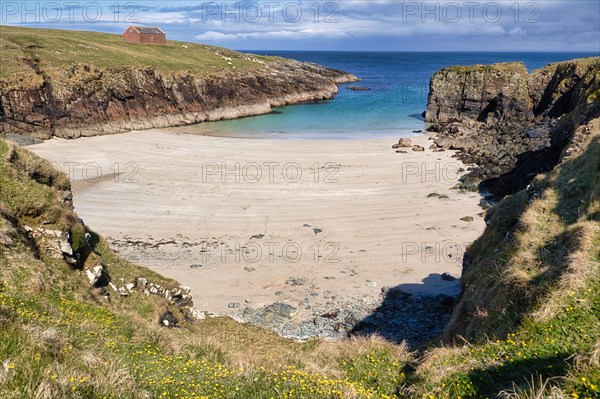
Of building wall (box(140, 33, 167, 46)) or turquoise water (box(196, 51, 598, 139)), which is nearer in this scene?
turquoise water (box(196, 51, 598, 139))

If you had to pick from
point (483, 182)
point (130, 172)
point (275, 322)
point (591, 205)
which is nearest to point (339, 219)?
point (275, 322)

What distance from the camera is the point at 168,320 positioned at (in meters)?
16.3

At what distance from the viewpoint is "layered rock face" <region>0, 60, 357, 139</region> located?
190 ft

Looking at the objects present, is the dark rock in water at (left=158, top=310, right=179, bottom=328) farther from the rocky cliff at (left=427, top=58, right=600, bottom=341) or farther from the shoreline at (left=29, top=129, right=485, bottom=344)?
the rocky cliff at (left=427, top=58, right=600, bottom=341)

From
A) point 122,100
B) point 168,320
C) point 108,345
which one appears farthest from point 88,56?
point 108,345

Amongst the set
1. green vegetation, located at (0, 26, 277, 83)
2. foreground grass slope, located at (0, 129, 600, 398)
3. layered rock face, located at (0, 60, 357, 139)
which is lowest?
foreground grass slope, located at (0, 129, 600, 398)

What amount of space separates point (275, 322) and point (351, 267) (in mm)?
6743

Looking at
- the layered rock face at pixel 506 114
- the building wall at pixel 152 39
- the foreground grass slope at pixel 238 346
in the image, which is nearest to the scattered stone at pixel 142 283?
the foreground grass slope at pixel 238 346

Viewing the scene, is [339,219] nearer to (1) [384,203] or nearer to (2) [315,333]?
(1) [384,203]

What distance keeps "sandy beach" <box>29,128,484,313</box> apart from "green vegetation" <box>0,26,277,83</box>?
801 inches

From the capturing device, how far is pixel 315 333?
19625 mm

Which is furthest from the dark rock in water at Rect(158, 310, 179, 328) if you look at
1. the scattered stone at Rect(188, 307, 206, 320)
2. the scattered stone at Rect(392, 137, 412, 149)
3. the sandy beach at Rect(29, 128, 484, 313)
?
the scattered stone at Rect(392, 137, 412, 149)

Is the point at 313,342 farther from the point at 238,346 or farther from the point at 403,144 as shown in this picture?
the point at 403,144

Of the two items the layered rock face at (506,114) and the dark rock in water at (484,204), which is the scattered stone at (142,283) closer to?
the dark rock in water at (484,204)
